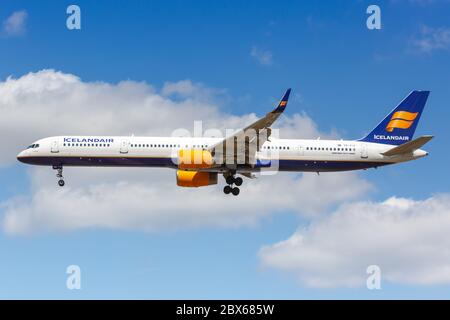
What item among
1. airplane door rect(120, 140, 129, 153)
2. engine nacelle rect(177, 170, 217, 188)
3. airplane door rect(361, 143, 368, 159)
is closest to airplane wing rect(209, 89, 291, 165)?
engine nacelle rect(177, 170, 217, 188)

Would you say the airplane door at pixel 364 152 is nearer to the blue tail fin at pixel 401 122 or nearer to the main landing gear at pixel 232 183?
the blue tail fin at pixel 401 122

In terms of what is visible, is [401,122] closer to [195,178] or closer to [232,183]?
[232,183]

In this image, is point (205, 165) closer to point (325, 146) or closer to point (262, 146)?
point (262, 146)

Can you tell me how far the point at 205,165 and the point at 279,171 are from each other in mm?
8013

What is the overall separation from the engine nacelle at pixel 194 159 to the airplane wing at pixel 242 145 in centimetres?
167

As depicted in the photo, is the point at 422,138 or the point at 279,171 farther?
the point at 279,171

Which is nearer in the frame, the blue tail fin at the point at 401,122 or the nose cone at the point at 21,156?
the nose cone at the point at 21,156

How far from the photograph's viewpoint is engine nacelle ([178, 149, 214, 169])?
69625 mm

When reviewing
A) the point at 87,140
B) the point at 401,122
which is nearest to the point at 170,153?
the point at 87,140

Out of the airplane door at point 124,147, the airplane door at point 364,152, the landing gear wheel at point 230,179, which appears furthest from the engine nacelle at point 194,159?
the airplane door at point 364,152

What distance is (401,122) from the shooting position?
78.1m

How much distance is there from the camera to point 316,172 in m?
75.5

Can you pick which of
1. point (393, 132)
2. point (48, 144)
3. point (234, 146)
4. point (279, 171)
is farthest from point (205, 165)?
point (393, 132)

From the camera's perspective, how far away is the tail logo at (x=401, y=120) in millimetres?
77938
